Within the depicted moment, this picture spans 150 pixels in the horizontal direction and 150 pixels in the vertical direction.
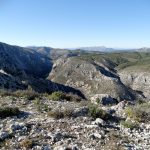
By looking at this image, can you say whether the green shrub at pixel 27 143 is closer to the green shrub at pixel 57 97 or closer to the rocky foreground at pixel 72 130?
the rocky foreground at pixel 72 130

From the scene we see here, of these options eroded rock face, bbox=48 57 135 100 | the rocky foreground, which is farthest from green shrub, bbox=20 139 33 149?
eroded rock face, bbox=48 57 135 100

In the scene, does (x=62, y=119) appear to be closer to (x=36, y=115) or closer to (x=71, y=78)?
(x=36, y=115)

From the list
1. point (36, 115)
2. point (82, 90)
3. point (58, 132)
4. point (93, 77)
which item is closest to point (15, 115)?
point (36, 115)

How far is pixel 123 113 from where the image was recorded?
17969 mm

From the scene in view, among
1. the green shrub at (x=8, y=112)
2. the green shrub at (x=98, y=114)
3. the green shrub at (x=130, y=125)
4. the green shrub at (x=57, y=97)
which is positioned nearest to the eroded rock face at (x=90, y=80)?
the green shrub at (x=57, y=97)

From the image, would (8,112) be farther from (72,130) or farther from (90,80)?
(90,80)

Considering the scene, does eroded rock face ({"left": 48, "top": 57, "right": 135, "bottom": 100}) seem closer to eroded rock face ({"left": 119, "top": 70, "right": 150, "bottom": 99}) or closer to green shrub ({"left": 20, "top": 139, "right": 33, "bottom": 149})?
eroded rock face ({"left": 119, "top": 70, "right": 150, "bottom": 99})

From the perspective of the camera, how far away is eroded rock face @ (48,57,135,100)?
428 ft

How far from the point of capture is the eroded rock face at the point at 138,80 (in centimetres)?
15825

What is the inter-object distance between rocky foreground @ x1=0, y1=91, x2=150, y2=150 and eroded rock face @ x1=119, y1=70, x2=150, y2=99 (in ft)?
451

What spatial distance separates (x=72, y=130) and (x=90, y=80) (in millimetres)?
142251

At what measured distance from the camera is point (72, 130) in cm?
1420

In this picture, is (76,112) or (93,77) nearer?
(76,112)

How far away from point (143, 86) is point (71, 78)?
3605 cm
